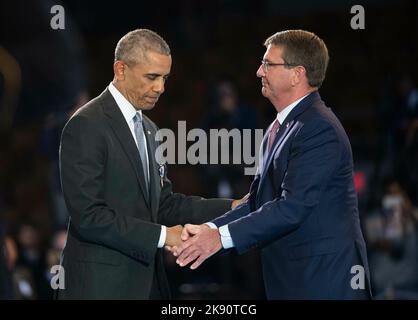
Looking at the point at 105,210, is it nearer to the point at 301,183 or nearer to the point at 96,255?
the point at 96,255

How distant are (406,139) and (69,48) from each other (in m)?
4.12

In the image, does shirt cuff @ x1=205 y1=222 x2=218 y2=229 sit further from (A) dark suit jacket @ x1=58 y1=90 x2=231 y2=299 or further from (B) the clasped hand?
(A) dark suit jacket @ x1=58 y1=90 x2=231 y2=299

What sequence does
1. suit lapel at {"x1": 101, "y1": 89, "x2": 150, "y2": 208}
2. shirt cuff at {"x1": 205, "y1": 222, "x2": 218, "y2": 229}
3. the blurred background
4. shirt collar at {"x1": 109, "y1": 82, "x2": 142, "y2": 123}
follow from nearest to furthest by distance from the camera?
1. suit lapel at {"x1": 101, "y1": 89, "x2": 150, "y2": 208}
2. shirt collar at {"x1": 109, "y1": 82, "x2": 142, "y2": 123}
3. shirt cuff at {"x1": 205, "y1": 222, "x2": 218, "y2": 229}
4. the blurred background

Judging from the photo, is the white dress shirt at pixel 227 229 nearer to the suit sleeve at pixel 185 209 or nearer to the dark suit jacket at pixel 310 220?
the dark suit jacket at pixel 310 220

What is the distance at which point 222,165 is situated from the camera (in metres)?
7.34

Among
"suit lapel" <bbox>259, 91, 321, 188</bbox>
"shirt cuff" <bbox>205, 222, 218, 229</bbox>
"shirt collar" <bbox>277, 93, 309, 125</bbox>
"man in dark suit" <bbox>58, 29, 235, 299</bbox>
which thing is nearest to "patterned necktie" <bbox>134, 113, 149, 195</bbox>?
"man in dark suit" <bbox>58, 29, 235, 299</bbox>

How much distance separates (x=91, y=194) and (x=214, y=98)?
4003 millimetres

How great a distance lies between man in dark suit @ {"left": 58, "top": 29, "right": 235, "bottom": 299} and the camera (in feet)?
12.6

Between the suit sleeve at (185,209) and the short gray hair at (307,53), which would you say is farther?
the suit sleeve at (185,209)

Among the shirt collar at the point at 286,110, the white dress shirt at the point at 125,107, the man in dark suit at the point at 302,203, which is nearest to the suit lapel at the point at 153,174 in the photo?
the white dress shirt at the point at 125,107

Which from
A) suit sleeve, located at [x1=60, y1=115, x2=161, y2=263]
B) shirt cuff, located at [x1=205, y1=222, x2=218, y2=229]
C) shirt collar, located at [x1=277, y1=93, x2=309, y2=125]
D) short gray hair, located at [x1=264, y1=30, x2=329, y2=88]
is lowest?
shirt cuff, located at [x1=205, y1=222, x2=218, y2=229]

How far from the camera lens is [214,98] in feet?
25.4

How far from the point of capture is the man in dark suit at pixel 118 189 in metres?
3.83
